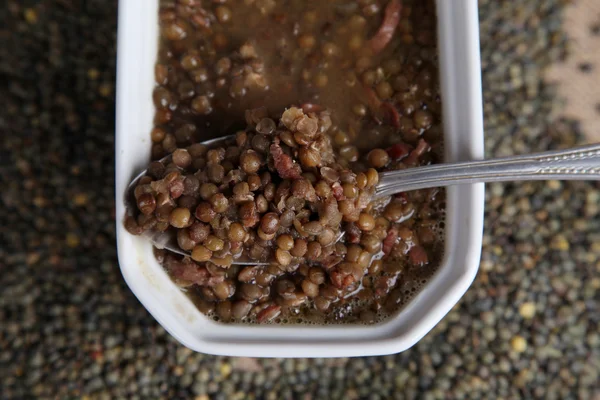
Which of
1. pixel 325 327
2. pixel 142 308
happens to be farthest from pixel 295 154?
pixel 142 308

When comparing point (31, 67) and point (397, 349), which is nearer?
point (397, 349)

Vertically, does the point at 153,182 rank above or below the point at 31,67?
below

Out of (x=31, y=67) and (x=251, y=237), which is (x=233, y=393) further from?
(x=31, y=67)

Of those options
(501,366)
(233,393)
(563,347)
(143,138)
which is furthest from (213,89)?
(563,347)

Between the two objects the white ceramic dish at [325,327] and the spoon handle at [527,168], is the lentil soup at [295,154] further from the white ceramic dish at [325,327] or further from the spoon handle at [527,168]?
the spoon handle at [527,168]

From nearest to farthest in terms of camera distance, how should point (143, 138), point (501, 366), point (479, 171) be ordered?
point (479, 171)
point (143, 138)
point (501, 366)

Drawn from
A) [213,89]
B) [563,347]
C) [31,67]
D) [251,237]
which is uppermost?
[31,67]

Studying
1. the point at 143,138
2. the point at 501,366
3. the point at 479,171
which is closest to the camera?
the point at 479,171
